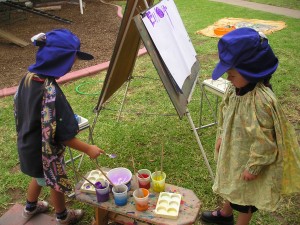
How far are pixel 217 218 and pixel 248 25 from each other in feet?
21.8

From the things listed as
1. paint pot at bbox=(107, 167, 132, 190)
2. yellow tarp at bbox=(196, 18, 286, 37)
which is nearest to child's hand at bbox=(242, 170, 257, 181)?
paint pot at bbox=(107, 167, 132, 190)

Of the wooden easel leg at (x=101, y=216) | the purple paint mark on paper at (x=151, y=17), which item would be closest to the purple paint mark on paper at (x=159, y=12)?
the purple paint mark on paper at (x=151, y=17)

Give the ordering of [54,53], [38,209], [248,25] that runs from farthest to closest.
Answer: [248,25] < [38,209] < [54,53]

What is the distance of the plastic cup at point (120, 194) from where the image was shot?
7.22 feet

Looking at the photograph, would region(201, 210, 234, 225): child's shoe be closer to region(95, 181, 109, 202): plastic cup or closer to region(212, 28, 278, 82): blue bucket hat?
region(95, 181, 109, 202): plastic cup

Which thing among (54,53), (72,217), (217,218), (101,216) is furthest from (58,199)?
(217,218)

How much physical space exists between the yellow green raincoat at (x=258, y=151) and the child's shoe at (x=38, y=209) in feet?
5.07

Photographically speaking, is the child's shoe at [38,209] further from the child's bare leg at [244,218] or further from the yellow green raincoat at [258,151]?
the child's bare leg at [244,218]

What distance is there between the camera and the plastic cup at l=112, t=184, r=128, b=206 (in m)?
2.20

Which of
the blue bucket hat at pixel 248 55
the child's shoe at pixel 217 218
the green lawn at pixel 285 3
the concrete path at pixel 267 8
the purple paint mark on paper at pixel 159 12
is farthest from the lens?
the green lawn at pixel 285 3

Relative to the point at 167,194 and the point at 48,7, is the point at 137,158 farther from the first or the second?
the point at 48,7

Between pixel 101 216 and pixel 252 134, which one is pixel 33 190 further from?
pixel 252 134

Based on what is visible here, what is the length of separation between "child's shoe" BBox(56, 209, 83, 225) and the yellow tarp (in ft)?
18.6

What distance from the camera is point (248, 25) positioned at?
323 inches
